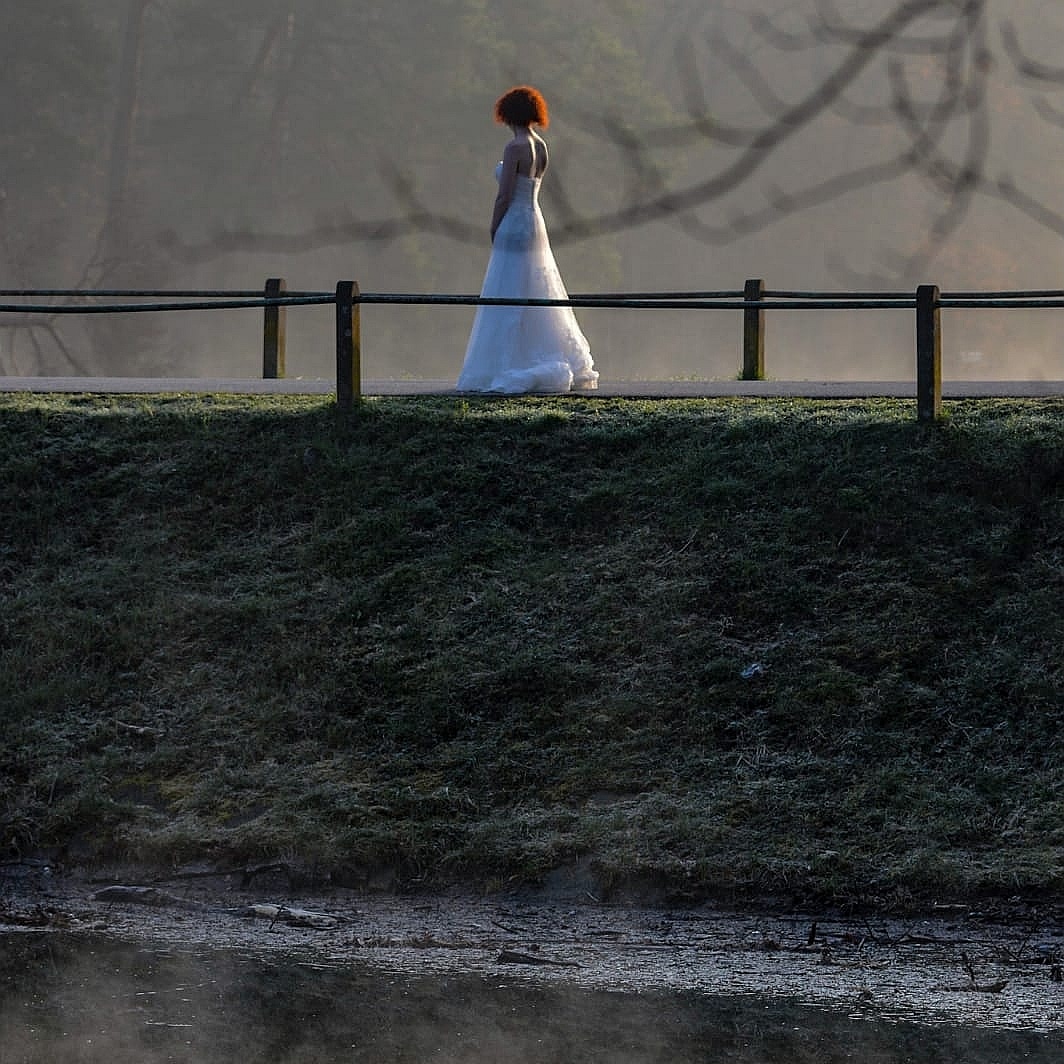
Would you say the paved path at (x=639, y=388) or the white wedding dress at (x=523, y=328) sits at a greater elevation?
the white wedding dress at (x=523, y=328)

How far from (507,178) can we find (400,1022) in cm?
833

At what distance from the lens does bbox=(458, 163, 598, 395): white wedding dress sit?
12367mm

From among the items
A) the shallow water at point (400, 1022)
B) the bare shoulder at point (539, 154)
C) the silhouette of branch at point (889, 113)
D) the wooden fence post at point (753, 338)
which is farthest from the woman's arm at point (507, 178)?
the shallow water at point (400, 1022)

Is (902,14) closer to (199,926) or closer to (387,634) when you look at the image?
(199,926)

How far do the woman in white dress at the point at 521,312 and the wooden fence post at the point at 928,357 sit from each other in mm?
2872

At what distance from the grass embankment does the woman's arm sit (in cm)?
224

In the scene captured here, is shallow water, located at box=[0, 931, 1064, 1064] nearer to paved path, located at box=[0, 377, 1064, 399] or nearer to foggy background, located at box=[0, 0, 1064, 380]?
paved path, located at box=[0, 377, 1064, 399]

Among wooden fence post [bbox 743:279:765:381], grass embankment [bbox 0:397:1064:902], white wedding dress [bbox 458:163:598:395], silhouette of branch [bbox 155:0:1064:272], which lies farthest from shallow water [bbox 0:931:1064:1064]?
wooden fence post [bbox 743:279:765:381]

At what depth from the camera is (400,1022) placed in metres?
5.16

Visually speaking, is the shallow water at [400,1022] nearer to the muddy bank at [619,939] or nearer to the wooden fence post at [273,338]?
the muddy bank at [619,939]

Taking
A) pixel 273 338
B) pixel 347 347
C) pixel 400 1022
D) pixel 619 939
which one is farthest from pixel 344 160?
pixel 400 1022

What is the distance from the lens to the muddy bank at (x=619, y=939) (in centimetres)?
548

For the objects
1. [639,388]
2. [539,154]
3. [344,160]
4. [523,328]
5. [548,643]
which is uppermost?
[344,160]

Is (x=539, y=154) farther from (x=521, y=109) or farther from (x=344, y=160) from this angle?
(x=344, y=160)
